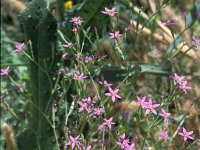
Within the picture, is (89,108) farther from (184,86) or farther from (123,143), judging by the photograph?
(184,86)

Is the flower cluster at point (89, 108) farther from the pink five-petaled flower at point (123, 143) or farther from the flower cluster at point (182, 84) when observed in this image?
the flower cluster at point (182, 84)

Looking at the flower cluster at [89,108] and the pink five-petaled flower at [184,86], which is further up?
the pink five-petaled flower at [184,86]

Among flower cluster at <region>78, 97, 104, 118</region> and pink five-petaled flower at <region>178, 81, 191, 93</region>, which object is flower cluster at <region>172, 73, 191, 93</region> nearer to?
pink five-petaled flower at <region>178, 81, 191, 93</region>

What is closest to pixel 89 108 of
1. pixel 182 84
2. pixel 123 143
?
pixel 123 143

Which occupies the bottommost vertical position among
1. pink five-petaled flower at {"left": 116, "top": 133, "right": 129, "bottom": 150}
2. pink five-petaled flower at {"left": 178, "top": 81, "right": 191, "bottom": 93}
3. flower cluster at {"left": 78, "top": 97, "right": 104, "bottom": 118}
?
pink five-petaled flower at {"left": 116, "top": 133, "right": 129, "bottom": 150}

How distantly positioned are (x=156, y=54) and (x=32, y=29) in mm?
695

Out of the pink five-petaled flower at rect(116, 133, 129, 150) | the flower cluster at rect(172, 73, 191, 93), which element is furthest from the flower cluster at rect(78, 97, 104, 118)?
the flower cluster at rect(172, 73, 191, 93)

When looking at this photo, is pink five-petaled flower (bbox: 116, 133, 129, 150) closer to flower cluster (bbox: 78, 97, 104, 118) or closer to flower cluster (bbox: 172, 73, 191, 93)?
flower cluster (bbox: 78, 97, 104, 118)

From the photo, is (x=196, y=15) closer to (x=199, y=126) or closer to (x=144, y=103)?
(x=199, y=126)

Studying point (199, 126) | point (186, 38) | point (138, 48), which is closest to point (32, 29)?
point (186, 38)

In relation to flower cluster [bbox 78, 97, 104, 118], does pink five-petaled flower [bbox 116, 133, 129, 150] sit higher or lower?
lower

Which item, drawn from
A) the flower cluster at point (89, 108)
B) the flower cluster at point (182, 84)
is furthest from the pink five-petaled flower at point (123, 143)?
the flower cluster at point (182, 84)

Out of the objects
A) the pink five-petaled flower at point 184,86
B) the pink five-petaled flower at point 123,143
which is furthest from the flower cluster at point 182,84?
the pink five-petaled flower at point 123,143

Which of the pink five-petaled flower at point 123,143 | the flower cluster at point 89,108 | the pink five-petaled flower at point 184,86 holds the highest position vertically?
the pink five-petaled flower at point 184,86
